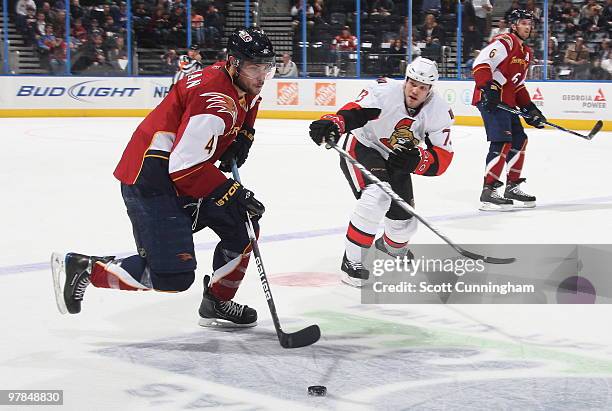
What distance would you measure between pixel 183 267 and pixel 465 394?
104 centimetres

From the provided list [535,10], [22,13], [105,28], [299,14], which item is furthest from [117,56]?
[535,10]

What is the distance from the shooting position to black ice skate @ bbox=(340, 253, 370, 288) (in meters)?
4.26

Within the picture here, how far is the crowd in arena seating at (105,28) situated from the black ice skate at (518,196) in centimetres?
851

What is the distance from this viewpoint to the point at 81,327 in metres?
3.51

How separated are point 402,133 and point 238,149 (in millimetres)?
1202

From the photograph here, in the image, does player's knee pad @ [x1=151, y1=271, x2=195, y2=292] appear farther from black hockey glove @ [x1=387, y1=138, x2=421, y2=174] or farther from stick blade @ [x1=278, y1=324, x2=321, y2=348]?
black hockey glove @ [x1=387, y1=138, x2=421, y2=174]

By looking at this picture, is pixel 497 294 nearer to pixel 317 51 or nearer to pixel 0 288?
pixel 0 288

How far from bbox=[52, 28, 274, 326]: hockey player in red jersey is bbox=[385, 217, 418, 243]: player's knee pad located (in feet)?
4.16

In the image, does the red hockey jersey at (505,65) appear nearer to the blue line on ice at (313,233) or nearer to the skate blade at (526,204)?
the skate blade at (526,204)

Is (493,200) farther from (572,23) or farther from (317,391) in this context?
(572,23)

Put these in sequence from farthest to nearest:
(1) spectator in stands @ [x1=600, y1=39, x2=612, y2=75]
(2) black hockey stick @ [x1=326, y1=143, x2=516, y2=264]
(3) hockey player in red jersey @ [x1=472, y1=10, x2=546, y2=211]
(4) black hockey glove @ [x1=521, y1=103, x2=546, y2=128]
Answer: (1) spectator in stands @ [x1=600, y1=39, x2=612, y2=75]
(4) black hockey glove @ [x1=521, y1=103, x2=546, y2=128]
(3) hockey player in red jersey @ [x1=472, y1=10, x2=546, y2=211]
(2) black hockey stick @ [x1=326, y1=143, x2=516, y2=264]

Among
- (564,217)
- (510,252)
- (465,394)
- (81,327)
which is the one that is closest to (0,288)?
(81,327)

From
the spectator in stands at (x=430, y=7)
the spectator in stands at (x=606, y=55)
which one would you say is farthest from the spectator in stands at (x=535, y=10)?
the spectator in stands at (x=430, y=7)

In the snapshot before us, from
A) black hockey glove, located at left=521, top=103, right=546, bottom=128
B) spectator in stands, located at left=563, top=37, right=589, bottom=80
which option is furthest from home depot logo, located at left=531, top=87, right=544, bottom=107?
black hockey glove, located at left=521, top=103, right=546, bottom=128
